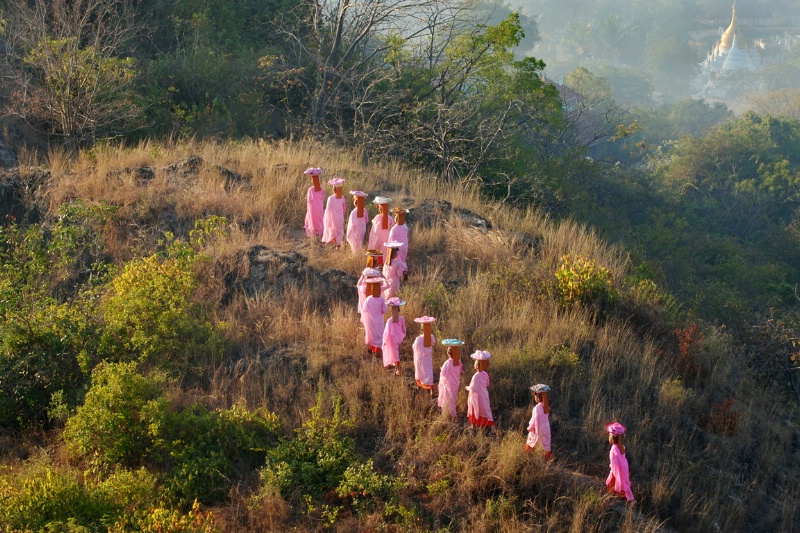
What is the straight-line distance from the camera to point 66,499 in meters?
4.89

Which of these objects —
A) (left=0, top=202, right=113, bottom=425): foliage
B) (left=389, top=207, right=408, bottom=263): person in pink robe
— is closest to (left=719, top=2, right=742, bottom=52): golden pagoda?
(left=389, top=207, right=408, bottom=263): person in pink robe

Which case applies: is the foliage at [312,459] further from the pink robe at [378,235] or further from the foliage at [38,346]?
the pink robe at [378,235]

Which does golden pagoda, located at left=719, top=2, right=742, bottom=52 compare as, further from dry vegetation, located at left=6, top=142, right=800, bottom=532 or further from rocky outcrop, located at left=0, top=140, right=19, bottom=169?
rocky outcrop, located at left=0, top=140, right=19, bottom=169

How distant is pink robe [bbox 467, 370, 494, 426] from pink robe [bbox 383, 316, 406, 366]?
2.48 feet

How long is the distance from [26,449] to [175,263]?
7.54 feet

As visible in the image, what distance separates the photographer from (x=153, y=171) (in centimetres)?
1072

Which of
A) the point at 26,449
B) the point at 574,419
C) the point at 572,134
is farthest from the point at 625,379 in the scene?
the point at 572,134

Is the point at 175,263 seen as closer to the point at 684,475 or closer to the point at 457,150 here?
the point at 684,475

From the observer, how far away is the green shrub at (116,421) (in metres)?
5.62

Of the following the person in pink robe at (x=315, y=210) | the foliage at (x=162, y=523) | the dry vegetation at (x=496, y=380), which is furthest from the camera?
the person in pink robe at (x=315, y=210)

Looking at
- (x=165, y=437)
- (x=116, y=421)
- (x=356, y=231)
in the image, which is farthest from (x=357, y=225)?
(x=116, y=421)

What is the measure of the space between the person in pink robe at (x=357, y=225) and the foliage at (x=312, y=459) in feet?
9.50

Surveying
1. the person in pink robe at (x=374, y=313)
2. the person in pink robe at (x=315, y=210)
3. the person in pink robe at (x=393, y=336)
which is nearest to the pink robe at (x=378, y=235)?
the person in pink robe at (x=315, y=210)

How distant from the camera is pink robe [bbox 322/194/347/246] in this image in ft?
29.0
